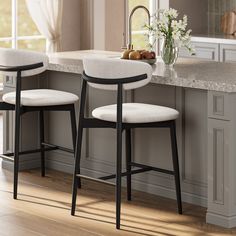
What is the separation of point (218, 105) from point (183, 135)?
0.59m

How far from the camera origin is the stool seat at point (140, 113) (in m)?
4.55

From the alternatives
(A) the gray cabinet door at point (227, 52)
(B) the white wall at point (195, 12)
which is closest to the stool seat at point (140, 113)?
(A) the gray cabinet door at point (227, 52)

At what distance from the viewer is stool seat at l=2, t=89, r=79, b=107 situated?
523cm

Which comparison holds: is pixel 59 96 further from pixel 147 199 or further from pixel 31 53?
pixel 147 199

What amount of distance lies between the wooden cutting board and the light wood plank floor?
9.79ft

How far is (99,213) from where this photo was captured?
4.72 m

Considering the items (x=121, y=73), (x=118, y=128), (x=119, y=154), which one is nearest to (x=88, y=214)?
(x=119, y=154)

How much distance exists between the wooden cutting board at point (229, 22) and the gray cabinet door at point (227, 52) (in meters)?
0.51

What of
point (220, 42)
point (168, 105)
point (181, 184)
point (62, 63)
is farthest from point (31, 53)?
point (220, 42)

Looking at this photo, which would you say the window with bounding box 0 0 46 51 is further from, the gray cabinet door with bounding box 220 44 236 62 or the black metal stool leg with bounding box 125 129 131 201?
the black metal stool leg with bounding box 125 129 131 201

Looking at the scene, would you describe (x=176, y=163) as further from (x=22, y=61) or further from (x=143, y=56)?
(x=22, y=61)

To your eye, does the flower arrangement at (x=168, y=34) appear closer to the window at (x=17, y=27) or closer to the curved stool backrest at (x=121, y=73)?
the curved stool backrest at (x=121, y=73)

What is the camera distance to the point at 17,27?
8211mm

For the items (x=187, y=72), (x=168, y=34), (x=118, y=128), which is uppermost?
(x=168, y=34)
